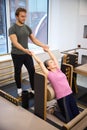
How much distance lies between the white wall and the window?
0.18 metres

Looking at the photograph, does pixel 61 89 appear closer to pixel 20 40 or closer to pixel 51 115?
pixel 51 115

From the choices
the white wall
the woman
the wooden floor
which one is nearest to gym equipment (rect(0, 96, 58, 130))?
the wooden floor

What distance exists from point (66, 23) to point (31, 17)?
0.91 metres

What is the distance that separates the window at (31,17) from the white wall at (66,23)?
0.18 meters

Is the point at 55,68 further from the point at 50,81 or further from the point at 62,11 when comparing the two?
the point at 62,11

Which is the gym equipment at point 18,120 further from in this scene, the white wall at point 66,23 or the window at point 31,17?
the white wall at point 66,23

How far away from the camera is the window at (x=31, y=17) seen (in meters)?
3.83

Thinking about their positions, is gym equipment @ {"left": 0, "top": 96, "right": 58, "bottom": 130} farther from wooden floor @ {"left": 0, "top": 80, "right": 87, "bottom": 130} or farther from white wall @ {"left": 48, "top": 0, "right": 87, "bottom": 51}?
white wall @ {"left": 48, "top": 0, "right": 87, "bottom": 51}

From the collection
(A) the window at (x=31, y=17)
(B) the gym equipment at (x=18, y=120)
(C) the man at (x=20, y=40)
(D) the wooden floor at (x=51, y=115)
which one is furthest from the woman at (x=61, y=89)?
(A) the window at (x=31, y=17)

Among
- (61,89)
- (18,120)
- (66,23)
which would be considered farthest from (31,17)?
(18,120)

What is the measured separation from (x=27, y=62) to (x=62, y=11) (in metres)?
2.11

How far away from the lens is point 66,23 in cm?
452

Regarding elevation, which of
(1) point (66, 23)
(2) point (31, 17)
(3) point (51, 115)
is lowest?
(3) point (51, 115)

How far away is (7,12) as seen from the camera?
12.3 feet
